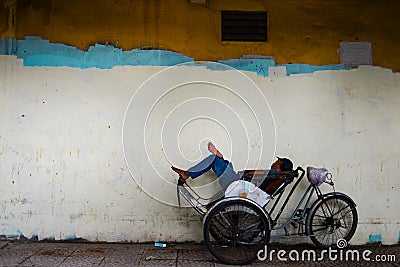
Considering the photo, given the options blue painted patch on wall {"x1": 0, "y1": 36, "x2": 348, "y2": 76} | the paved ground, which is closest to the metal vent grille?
blue painted patch on wall {"x1": 0, "y1": 36, "x2": 348, "y2": 76}

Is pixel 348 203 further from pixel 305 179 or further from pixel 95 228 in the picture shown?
pixel 95 228

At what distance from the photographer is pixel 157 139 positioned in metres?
5.08

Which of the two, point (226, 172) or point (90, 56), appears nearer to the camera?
point (226, 172)

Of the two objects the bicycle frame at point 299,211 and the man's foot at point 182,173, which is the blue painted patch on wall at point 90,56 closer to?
the man's foot at point 182,173

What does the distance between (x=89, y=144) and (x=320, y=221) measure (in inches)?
115

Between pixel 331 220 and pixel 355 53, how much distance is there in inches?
82.2

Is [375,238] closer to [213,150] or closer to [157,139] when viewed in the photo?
[213,150]

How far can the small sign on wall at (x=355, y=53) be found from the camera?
5.18m

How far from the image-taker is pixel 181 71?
5098 millimetres

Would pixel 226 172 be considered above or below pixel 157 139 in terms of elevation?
below

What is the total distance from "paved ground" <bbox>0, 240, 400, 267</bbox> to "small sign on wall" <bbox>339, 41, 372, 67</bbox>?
2292mm

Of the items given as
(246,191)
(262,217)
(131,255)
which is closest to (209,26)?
(246,191)

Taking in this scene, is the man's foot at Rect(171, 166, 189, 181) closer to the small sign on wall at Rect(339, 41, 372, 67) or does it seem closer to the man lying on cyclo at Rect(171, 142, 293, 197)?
the man lying on cyclo at Rect(171, 142, 293, 197)

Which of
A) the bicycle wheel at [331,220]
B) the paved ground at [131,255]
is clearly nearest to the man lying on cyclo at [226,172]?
the bicycle wheel at [331,220]
